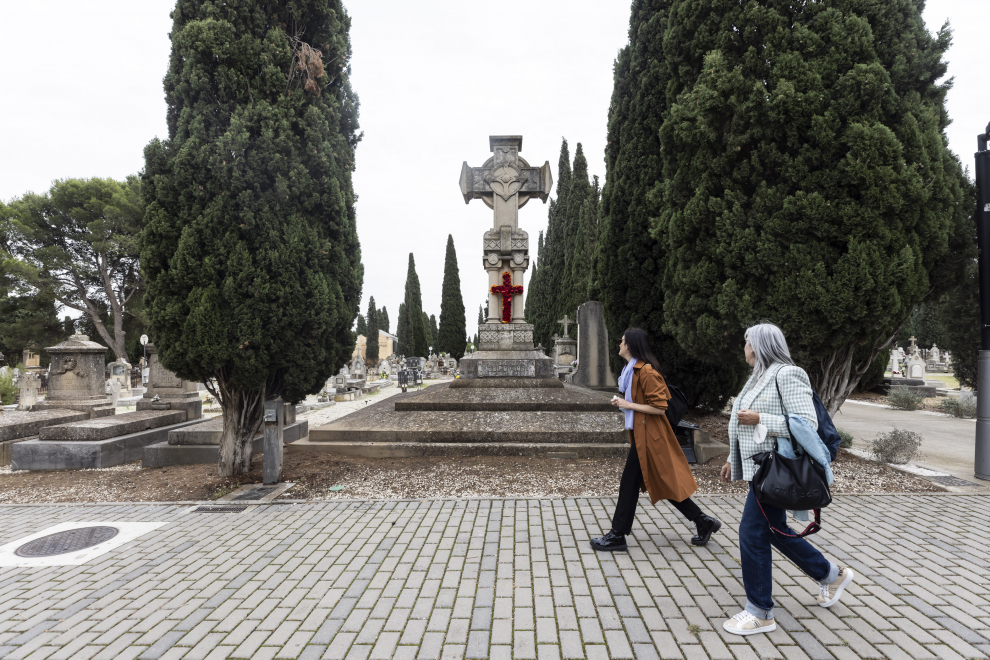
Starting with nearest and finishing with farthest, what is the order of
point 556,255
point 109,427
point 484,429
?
point 484,429 → point 109,427 → point 556,255

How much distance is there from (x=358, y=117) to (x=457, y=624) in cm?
591

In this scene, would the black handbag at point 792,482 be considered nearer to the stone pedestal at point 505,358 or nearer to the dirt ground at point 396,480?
the dirt ground at point 396,480

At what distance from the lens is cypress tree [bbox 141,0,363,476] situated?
491 centimetres

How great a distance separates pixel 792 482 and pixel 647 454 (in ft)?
3.60

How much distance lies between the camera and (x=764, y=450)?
2.34 meters

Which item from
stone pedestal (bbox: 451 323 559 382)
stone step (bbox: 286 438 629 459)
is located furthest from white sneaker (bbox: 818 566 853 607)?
stone pedestal (bbox: 451 323 559 382)

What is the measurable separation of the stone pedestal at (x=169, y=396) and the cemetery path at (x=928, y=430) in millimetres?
11779

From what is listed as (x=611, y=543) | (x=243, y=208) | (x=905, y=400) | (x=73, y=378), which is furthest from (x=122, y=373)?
(x=905, y=400)

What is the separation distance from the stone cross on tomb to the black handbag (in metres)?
7.50

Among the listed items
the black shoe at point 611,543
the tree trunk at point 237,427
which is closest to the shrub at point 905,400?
the black shoe at point 611,543

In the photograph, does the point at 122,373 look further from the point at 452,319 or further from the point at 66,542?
the point at 66,542

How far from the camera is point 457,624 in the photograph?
245 cm

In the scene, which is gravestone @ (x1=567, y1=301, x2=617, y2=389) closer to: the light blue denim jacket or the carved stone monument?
the carved stone monument

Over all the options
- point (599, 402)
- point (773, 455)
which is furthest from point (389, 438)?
point (773, 455)
